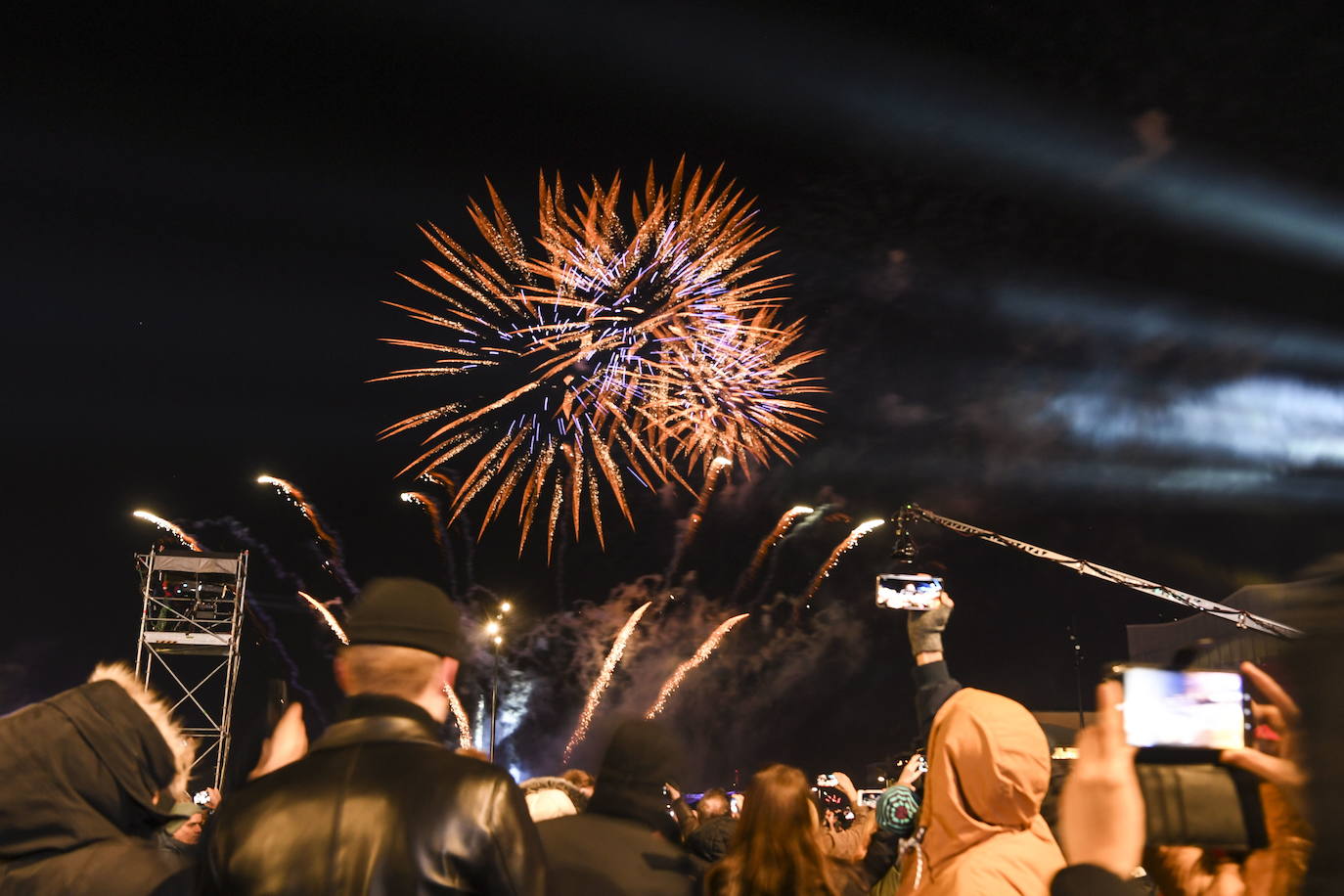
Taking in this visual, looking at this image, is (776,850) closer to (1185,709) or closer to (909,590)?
(1185,709)

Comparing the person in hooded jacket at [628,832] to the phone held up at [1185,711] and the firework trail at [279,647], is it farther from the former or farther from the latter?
the firework trail at [279,647]

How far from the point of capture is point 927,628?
486 centimetres

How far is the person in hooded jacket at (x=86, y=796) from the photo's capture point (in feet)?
10.2

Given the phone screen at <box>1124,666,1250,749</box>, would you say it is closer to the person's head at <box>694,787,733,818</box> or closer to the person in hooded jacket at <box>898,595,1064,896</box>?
the person in hooded jacket at <box>898,595,1064,896</box>

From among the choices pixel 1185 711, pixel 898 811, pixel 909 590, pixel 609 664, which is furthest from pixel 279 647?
pixel 1185 711

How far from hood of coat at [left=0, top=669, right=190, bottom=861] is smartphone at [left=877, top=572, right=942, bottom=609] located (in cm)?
349

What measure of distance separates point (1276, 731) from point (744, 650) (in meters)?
47.7

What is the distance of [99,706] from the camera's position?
11.0 feet

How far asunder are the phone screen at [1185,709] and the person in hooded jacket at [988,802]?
30.1 inches

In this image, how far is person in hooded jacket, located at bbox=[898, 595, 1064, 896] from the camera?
9.79 ft

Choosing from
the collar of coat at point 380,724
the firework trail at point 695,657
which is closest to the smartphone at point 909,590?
the collar of coat at point 380,724

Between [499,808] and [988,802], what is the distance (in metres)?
1.43

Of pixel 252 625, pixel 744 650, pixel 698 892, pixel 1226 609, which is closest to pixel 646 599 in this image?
pixel 744 650

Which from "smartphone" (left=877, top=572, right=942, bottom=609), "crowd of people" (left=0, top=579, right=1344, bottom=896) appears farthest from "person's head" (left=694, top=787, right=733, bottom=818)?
"crowd of people" (left=0, top=579, right=1344, bottom=896)
